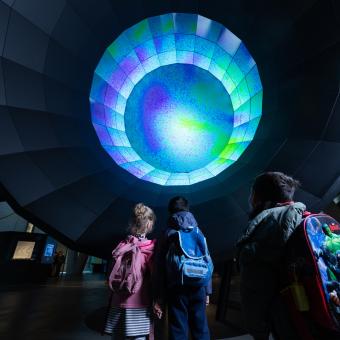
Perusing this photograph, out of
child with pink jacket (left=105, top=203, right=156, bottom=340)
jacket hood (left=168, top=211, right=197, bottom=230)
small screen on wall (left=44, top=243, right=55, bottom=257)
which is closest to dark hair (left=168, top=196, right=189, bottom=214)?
jacket hood (left=168, top=211, right=197, bottom=230)

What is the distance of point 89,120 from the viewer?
5.42m

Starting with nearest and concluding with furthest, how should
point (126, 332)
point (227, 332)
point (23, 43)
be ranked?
point (126, 332) < point (227, 332) < point (23, 43)

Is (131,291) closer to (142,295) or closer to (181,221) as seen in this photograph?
(142,295)

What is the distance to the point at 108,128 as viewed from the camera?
5836mm

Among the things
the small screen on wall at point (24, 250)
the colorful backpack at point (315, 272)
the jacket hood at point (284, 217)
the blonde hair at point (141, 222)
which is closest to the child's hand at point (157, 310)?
the blonde hair at point (141, 222)

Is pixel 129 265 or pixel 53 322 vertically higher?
pixel 129 265

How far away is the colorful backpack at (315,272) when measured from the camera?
3.97 feet

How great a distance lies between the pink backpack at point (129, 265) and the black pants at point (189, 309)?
0.37 metres

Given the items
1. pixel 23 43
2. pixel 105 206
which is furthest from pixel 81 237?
pixel 23 43

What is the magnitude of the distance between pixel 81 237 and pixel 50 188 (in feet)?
3.95

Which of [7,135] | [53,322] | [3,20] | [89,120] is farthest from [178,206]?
[3,20]

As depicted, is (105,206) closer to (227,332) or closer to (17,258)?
(227,332)

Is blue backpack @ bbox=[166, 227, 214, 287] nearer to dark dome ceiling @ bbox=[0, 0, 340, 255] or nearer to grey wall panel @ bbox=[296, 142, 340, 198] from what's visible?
dark dome ceiling @ bbox=[0, 0, 340, 255]

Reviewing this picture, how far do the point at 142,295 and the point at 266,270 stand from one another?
1.31 m
